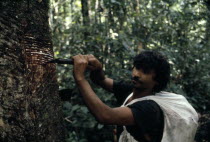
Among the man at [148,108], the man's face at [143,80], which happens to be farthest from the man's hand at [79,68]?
the man's face at [143,80]

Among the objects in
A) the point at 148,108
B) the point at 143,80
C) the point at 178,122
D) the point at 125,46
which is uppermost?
the point at 125,46

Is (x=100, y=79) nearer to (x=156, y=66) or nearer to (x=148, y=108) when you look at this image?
(x=156, y=66)

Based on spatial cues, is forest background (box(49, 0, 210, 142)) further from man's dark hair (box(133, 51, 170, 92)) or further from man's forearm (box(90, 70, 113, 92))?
man's dark hair (box(133, 51, 170, 92))

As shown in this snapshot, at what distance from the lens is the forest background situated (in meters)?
4.29

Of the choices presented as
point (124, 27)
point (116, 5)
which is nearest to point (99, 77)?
point (116, 5)

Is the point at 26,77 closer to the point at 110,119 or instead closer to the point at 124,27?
the point at 110,119

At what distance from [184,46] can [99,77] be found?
157 inches

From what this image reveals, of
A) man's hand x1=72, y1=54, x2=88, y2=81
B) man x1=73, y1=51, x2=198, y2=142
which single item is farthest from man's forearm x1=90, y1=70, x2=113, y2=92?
man's hand x1=72, y1=54, x2=88, y2=81

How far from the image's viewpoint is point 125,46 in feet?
14.1

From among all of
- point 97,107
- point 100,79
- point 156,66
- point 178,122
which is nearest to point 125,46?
point 100,79

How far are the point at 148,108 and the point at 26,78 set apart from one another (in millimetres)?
897

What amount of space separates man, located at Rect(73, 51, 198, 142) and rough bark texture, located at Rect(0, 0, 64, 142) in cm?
25

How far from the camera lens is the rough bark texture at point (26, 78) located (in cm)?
124

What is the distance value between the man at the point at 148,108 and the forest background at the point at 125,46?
2.15 metres
